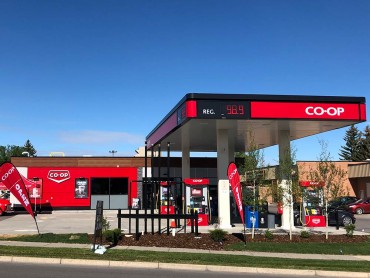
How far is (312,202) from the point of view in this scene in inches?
735

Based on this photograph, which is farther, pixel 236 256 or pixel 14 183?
pixel 14 183

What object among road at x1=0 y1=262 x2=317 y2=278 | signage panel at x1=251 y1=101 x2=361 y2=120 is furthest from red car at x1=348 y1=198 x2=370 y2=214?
road at x1=0 y1=262 x2=317 y2=278

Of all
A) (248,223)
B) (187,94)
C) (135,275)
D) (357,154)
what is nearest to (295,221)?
(248,223)

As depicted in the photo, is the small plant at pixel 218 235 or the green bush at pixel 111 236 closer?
the green bush at pixel 111 236

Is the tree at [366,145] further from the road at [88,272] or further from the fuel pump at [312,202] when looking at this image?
the road at [88,272]

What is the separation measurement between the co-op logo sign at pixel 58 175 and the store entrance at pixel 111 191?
7.66 ft

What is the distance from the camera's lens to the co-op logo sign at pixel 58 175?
1483 inches

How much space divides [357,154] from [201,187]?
70859 millimetres

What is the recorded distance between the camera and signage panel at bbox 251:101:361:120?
17.7 m

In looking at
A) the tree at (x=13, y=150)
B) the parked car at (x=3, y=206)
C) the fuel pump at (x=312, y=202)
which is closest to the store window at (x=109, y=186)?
the parked car at (x=3, y=206)

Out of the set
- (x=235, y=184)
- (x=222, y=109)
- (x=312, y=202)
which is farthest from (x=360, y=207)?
(x=235, y=184)

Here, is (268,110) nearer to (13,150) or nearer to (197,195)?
(197,195)

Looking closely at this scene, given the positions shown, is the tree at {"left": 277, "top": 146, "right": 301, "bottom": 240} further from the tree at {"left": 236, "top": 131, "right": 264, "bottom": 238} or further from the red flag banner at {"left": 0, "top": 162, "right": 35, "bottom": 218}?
the red flag banner at {"left": 0, "top": 162, "right": 35, "bottom": 218}

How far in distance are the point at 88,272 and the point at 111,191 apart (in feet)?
92.9
